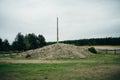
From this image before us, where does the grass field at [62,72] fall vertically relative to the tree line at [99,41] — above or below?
below

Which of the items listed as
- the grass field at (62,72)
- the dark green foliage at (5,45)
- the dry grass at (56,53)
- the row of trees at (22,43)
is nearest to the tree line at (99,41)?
the row of trees at (22,43)

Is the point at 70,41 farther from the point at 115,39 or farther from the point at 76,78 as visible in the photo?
the point at 76,78

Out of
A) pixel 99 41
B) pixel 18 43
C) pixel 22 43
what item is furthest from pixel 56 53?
pixel 99 41

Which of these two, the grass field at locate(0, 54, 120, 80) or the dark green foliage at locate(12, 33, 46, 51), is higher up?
the dark green foliage at locate(12, 33, 46, 51)

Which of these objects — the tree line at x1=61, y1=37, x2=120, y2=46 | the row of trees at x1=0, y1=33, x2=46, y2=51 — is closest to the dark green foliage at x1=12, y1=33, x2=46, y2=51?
the row of trees at x1=0, y1=33, x2=46, y2=51

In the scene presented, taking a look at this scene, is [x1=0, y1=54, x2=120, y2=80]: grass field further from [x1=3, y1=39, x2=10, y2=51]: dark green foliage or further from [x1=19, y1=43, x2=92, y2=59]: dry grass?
[x1=3, y1=39, x2=10, y2=51]: dark green foliage

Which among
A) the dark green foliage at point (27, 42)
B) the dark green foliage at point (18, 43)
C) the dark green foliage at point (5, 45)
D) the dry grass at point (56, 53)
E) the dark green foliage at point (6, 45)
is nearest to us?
the dry grass at point (56, 53)

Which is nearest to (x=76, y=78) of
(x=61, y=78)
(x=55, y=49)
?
(x=61, y=78)

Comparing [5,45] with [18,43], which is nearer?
[18,43]

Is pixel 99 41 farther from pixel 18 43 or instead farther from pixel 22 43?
pixel 18 43

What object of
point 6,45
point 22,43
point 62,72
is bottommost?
point 62,72

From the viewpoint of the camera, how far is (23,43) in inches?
3280

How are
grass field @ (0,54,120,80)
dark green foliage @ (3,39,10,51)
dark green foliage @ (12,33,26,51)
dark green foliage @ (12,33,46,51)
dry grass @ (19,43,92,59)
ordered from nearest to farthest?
grass field @ (0,54,120,80)
dry grass @ (19,43,92,59)
dark green foliage @ (12,33,26,51)
dark green foliage @ (12,33,46,51)
dark green foliage @ (3,39,10,51)

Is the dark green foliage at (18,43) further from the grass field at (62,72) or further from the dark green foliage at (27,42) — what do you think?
the grass field at (62,72)
